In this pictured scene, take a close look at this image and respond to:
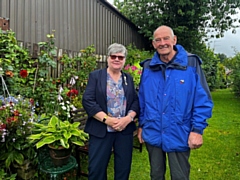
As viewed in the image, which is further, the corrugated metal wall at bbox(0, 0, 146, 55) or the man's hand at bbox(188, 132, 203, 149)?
the corrugated metal wall at bbox(0, 0, 146, 55)

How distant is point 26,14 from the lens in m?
3.91

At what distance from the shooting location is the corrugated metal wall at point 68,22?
3783 mm

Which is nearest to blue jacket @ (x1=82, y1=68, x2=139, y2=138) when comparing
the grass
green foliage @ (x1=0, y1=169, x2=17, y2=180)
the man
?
the man

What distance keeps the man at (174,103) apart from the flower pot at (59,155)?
0.90 meters

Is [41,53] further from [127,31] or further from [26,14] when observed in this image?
[127,31]

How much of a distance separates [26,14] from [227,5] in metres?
8.39

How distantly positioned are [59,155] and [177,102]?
1.38 metres

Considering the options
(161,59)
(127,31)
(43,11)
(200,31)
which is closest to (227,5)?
(200,31)

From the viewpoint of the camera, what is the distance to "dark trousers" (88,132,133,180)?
2.42 metres

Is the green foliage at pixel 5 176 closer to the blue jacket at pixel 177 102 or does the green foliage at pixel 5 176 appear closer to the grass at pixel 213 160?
the grass at pixel 213 160

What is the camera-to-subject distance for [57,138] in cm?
245

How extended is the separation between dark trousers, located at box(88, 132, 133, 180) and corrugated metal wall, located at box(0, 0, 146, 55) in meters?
2.41

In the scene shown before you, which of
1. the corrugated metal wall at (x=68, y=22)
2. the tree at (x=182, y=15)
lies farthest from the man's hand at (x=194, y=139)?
the tree at (x=182, y=15)

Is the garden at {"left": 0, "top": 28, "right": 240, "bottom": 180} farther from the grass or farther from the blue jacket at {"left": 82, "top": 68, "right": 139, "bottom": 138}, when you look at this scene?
the blue jacket at {"left": 82, "top": 68, "right": 139, "bottom": 138}
